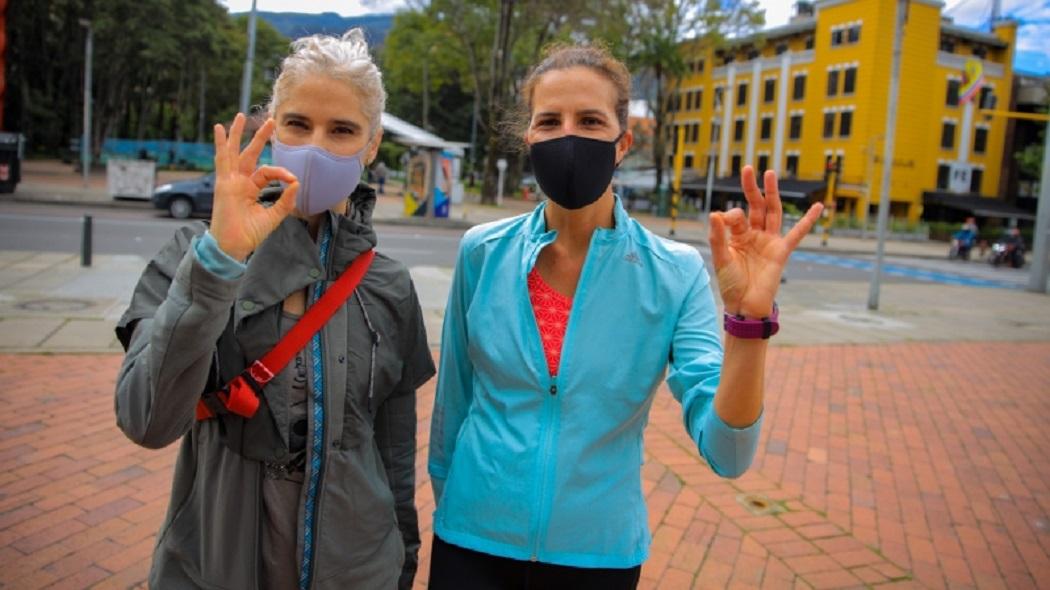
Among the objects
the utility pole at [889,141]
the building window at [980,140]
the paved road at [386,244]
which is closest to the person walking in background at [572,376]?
the utility pole at [889,141]

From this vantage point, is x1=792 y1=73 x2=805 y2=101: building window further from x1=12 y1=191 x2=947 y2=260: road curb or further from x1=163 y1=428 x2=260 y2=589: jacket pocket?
x1=163 y1=428 x2=260 y2=589: jacket pocket

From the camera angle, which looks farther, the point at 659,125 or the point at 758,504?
the point at 659,125

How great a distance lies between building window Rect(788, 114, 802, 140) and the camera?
47062 mm

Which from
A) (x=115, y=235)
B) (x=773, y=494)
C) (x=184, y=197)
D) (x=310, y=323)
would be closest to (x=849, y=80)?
(x=184, y=197)

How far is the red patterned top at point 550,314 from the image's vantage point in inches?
70.2

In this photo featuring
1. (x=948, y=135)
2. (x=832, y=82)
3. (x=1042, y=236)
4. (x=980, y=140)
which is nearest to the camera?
(x=1042, y=236)

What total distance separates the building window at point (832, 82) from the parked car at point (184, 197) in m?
37.7

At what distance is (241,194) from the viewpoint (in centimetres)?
144

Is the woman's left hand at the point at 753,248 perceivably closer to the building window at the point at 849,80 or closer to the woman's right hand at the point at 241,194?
the woman's right hand at the point at 241,194

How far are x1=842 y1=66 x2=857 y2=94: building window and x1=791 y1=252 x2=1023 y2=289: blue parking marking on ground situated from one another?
843 inches

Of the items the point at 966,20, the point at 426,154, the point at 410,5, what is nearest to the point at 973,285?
the point at 966,20

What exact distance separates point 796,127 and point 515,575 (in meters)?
50.0

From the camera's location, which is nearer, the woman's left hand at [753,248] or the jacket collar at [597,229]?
the woman's left hand at [753,248]

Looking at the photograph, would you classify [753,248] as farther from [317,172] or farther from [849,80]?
[849,80]
